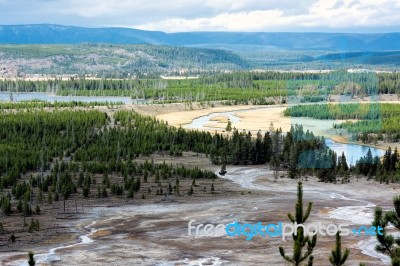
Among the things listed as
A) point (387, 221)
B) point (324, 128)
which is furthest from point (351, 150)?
point (387, 221)

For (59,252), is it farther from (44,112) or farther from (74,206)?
(44,112)

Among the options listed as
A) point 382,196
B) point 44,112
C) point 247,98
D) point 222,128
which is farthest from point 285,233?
point 247,98

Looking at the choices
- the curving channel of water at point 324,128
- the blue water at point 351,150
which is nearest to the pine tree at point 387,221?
the curving channel of water at point 324,128

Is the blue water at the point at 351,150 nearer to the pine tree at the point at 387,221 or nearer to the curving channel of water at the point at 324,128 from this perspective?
the curving channel of water at the point at 324,128

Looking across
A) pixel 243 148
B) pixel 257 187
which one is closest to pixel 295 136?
pixel 243 148

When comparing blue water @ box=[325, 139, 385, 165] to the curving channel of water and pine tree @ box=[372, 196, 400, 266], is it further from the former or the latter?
pine tree @ box=[372, 196, 400, 266]

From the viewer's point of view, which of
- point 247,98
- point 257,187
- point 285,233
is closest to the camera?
point 285,233

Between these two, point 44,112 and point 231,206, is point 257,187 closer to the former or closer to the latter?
point 231,206

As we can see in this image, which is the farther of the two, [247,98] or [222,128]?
[247,98]

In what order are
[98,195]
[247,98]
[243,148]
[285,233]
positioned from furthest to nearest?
[247,98]
[243,148]
[98,195]
[285,233]
